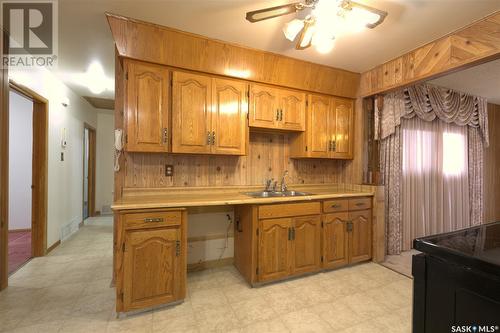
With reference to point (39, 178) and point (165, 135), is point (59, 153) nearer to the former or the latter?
point (39, 178)

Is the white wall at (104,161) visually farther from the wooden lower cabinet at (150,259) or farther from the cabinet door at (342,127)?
the cabinet door at (342,127)

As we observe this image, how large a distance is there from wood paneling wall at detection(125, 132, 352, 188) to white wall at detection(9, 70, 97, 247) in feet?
5.32

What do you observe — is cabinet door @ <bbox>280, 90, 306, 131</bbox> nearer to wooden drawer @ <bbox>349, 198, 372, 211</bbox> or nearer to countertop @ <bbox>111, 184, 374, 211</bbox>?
countertop @ <bbox>111, 184, 374, 211</bbox>

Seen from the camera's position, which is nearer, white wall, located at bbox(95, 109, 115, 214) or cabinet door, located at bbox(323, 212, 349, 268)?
cabinet door, located at bbox(323, 212, 349, 268)

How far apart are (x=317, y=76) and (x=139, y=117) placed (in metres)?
2.05

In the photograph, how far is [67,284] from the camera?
2127 mm

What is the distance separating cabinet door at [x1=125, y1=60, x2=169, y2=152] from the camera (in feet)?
6.50

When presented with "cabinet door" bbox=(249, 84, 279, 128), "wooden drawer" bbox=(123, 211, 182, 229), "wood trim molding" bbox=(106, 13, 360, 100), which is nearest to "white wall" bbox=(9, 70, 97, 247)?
"wood trim molding" bbox=(106, 13, 360, 100)

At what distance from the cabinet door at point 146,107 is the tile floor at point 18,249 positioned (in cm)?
207

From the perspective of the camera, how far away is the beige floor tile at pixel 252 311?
168 centimetres

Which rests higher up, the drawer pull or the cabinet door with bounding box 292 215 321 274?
the drawer pull

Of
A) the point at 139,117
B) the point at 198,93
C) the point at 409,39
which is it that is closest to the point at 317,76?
the point at 409,39

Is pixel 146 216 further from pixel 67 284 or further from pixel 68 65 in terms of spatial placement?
pixel 68 65

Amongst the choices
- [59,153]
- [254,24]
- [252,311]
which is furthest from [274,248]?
[59,153]
